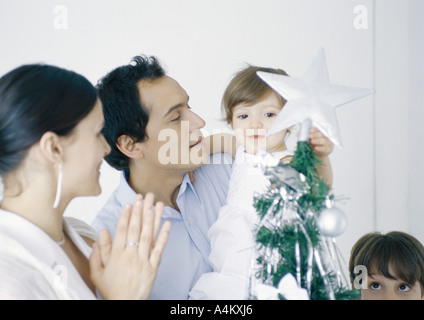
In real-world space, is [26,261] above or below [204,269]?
above

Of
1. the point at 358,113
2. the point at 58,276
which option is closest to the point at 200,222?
the point at 58,276

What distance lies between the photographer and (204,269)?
153cm

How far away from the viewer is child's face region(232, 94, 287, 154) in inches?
61.8

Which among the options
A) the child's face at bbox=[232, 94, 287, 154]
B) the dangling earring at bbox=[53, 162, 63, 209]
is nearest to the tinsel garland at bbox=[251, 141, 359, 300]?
the dangling earring at bbox=[53, 162, 63, 209]

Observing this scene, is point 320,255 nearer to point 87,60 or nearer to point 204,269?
point 204,269

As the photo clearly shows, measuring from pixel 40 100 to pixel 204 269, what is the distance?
0.79 metres

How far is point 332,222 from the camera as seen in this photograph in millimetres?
850

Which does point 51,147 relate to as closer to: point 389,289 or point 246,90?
point 246,90

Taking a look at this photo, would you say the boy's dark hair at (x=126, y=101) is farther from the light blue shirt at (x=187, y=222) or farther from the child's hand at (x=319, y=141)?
the child's hand at (x=319, y=141)

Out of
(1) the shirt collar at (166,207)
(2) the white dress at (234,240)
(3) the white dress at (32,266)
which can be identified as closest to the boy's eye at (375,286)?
(2) the white dress at (234,240)

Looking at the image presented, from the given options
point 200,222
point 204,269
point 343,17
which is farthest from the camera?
point 343,17

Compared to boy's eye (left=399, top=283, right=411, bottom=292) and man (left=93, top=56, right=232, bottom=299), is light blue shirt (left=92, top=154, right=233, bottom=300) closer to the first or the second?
man (left=93, top=56, right=232, bottom=299)

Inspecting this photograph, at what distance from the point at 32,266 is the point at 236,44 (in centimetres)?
203

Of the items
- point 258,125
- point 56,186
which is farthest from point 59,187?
point 258,125
